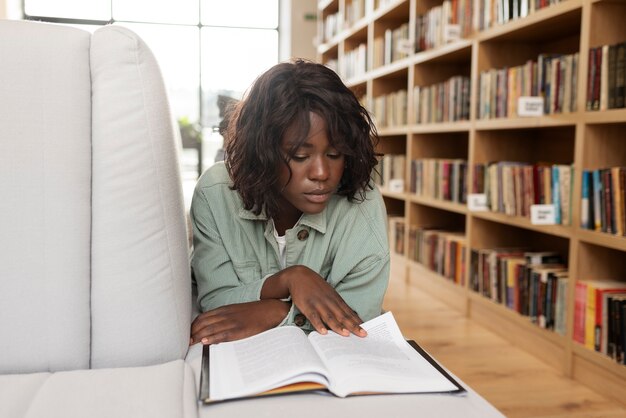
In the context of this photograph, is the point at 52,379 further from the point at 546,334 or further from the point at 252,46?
the point at 252,46

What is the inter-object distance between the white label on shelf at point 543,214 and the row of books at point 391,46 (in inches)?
62.6

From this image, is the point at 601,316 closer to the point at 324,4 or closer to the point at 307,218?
the point at 307,218

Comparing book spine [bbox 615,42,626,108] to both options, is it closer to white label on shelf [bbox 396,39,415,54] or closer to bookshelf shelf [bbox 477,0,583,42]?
bookshelf shelf [bbox 477,0,583,42]

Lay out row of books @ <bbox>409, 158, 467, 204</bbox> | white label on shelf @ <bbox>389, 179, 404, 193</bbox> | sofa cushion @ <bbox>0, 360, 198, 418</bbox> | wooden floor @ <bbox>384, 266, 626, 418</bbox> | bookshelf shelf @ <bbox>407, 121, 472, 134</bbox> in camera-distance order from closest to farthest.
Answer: sofa cushion @ <bbox>0, 360, 198, 418</bbox>, wooden floor @ <bbox>384, 266, 626, 418</bbox>, bookshelf shelf @ <bbox>407, 121, 472, 134</bbox>, row of books @ <bbox>409, 158, 467, 204</bbox>, white label on shelf @ <bbox>389, 179, 404, 193</bbox>

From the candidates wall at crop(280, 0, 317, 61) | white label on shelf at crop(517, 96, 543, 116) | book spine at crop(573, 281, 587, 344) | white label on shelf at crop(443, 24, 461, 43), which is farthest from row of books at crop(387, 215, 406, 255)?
wall at crop(280, 0, 317, 61)

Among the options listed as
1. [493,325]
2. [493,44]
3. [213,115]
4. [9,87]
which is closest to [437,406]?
[9,87]

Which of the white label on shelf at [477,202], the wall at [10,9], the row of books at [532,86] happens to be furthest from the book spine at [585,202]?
the wall at [10,9]

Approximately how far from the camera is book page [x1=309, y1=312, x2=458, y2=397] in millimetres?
719

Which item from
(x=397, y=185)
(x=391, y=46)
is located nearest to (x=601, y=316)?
(x=397, y=185)

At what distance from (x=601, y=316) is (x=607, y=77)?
2.38ft

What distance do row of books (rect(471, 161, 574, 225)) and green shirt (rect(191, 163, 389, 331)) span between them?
3.43 feet

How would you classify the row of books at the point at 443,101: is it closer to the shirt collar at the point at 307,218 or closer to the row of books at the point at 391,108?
the row of books at the point at 391,108

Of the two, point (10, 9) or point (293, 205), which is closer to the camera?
point (293, 205)

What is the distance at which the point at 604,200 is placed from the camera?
176 centimetres
